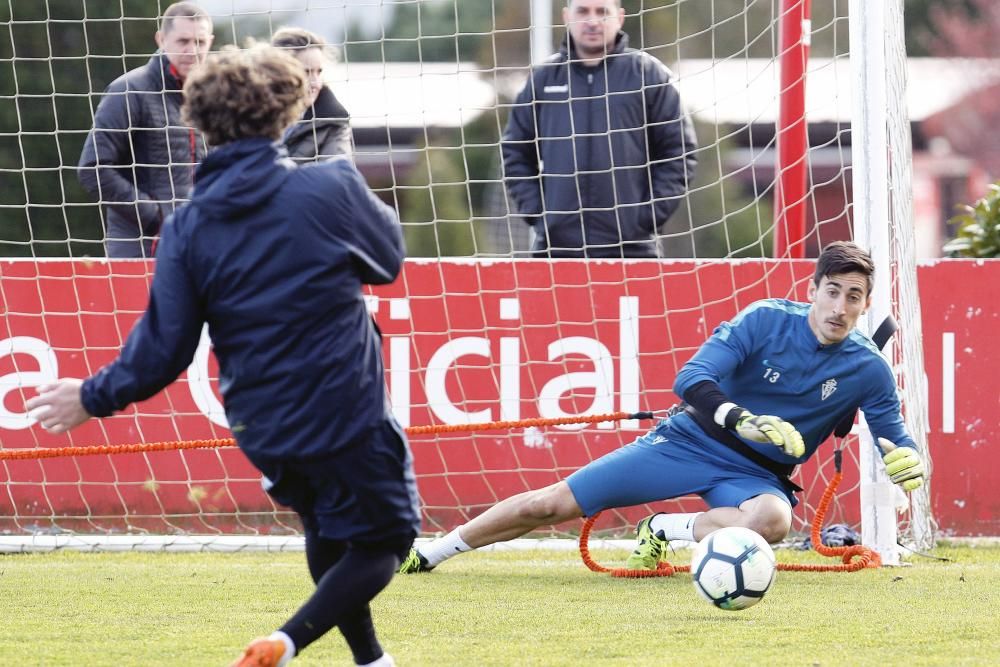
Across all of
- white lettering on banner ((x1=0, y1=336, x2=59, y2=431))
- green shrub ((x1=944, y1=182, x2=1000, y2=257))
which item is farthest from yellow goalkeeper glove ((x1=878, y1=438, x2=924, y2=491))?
white lettering on banner ((x1=0, y1=336, x2=59, y2=431))

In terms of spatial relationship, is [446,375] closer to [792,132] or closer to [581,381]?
[581,381]

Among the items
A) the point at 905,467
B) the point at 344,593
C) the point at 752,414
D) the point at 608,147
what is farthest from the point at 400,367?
the point at 344,593

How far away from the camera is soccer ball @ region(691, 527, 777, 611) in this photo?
469 centimetres

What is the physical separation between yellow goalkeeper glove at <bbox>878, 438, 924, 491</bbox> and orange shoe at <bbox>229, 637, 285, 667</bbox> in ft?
8.15

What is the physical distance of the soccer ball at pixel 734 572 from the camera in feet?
15.4

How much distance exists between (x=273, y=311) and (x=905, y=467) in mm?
2542

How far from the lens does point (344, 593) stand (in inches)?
140

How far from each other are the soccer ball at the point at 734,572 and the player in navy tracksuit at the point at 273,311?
4.97ft

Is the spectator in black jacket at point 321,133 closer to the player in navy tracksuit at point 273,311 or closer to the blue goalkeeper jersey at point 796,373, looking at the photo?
the blue goalkeeper jersey at point 796,373

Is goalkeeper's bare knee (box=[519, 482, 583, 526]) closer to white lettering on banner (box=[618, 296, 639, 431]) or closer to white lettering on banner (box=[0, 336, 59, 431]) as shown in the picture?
white lettering on banner (box=[618, 296, 639, 431])

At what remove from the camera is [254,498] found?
729 centimetres

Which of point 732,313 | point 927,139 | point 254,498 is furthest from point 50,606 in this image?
point 927,139

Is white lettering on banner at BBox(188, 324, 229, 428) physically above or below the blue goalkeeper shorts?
above

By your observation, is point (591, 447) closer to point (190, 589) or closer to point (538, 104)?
point (538, 104)
